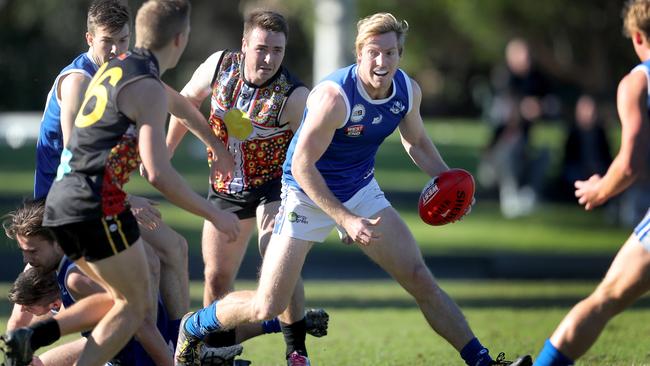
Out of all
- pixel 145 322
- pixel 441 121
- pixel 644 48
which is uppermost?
pixel 644 48

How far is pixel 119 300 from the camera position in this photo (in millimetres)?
6461

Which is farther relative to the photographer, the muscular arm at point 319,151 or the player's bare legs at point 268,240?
the player's bare legs at point 268,240

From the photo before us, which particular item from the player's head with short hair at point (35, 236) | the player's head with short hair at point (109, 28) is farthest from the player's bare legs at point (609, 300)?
the player's head with short hair at point (109, 28)

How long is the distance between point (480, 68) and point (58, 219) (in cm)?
5382

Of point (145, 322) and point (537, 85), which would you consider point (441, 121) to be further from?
point (145, 322)

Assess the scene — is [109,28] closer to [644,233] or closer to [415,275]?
[415,275]

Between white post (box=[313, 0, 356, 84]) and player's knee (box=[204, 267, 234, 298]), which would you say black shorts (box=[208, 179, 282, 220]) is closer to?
player's knee (box=[204, 267, 234, 298])

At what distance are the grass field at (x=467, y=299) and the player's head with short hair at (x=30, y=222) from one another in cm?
215

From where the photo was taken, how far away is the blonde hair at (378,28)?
7031 mm

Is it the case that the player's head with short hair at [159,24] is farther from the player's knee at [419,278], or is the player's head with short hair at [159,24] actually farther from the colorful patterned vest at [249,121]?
the player's knee at [419,278]

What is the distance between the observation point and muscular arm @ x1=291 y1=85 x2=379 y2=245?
22.5 ft

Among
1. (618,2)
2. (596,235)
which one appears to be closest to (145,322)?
(596,235)

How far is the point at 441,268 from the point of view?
50.1 feet

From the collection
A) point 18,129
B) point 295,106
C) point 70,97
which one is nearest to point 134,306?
point 70,97
